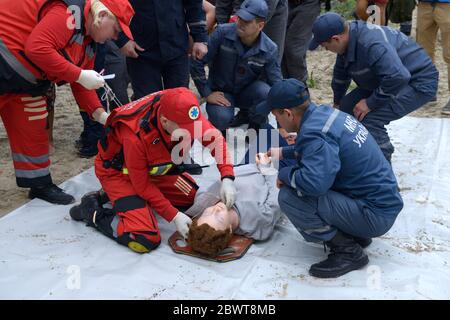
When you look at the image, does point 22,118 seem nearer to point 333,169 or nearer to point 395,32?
point 333,169

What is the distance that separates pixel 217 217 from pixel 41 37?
1.40 meters

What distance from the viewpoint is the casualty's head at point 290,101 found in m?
2.69

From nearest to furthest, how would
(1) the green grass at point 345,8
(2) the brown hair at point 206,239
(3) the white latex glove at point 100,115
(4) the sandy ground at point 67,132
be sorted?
(2) the brown hair at point 206,239 → (3) the white latex glove at point 100,115 → (4) the sandy ground at point 67,132 → (1) the green grass at point 345,8

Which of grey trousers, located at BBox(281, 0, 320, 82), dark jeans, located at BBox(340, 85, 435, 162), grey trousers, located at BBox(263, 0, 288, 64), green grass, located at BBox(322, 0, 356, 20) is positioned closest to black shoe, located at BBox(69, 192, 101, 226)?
dark jeans, located at BBox(340, 85, 435, 162)

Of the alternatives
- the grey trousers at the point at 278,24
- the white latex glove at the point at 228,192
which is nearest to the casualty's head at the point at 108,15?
the white latex glove at the point at 228,192

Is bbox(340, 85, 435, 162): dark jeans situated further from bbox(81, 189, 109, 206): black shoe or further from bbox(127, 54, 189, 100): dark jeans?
bbox(81, 189, 109, 206): black shoe

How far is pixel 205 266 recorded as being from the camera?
291cm

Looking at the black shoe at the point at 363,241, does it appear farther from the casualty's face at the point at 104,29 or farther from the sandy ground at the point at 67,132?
the sandy ground at the point at 67,132

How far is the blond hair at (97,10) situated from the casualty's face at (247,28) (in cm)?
130

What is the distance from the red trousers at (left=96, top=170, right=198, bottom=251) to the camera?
3.06 meters

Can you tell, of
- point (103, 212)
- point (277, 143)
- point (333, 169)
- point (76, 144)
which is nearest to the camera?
point (333, 169)

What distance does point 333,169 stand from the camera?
2.56m
